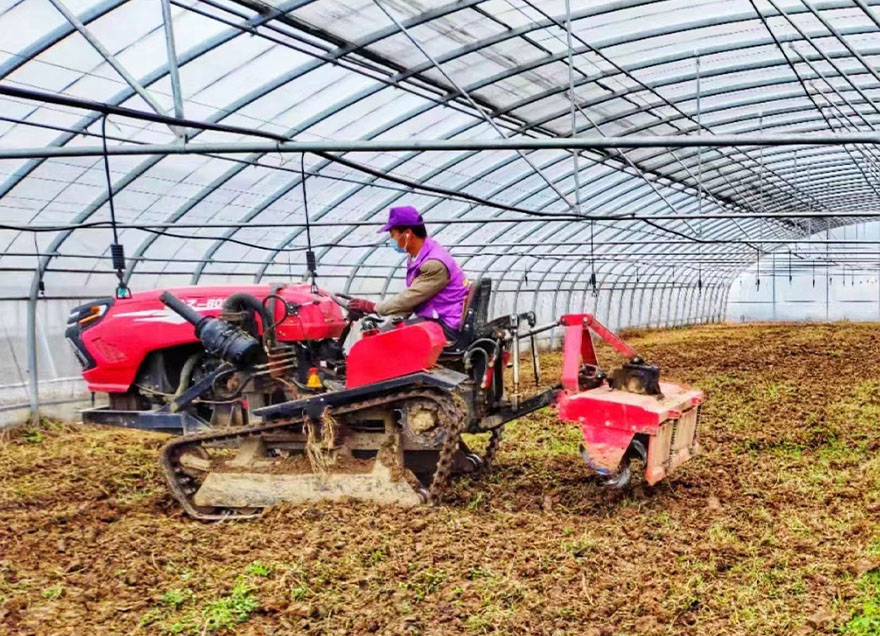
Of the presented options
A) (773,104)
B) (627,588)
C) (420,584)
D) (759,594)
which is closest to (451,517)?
(420,584)

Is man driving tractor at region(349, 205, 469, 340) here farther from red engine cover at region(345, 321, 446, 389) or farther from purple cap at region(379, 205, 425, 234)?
red engine cover at region(345, 321, 446, 389)

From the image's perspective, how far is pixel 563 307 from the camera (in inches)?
960

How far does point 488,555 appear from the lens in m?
4.32

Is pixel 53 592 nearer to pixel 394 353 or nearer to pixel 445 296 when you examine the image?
pixel 394 353

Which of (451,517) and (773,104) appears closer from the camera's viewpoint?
(451,517)

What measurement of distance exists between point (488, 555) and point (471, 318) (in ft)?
5.45

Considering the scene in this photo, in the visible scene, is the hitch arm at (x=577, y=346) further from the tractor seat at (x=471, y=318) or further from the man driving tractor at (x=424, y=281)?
the man driving tractor at (x=424, y=281)

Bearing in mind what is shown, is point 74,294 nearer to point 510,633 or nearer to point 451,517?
point 451,517

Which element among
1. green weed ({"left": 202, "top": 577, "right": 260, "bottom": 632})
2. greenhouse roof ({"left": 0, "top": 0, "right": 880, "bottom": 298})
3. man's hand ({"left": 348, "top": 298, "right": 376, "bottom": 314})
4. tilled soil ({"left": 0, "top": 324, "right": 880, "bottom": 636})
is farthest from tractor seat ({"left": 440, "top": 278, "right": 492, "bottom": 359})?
green weed ({"left": 202, "top": 577, "right": 260, "bottom": 632})

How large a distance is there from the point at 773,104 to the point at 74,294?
10.9m

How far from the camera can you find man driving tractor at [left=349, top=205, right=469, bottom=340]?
518cm

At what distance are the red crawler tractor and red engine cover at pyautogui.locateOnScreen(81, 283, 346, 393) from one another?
0.03 feet

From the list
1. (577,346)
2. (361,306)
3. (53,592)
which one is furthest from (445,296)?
(53,592)

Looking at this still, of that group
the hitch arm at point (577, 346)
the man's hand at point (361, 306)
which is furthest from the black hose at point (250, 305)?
the hitch arm at point (577, 346)
